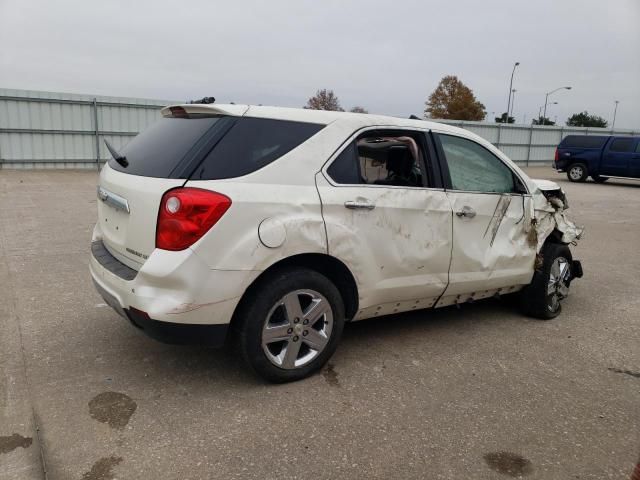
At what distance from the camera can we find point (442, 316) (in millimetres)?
4676

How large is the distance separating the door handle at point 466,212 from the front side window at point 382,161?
373mm

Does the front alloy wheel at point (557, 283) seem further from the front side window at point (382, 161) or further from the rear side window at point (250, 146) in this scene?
the rear side window at point (250, 146)

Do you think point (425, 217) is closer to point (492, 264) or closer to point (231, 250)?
point (492, 264)

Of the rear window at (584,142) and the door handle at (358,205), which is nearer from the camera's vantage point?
the door handle at (358,205)

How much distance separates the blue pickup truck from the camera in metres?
18.6

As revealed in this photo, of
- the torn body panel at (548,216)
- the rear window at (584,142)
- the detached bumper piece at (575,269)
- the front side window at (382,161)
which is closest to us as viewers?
the front side window at (382,161)

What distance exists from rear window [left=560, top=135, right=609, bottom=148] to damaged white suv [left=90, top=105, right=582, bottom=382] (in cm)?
1792

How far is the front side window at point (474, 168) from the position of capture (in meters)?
3.98

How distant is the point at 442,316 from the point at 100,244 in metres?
2.87

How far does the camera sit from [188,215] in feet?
9.16

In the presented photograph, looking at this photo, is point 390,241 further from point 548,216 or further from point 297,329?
point 548,216

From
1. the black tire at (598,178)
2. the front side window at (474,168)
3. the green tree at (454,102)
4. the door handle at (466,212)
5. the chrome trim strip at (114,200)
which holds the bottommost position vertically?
the black tire at (598,178)

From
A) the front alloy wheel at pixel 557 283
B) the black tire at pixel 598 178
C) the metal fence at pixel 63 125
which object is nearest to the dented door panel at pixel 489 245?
the front alloy wheel at pixel 557 283

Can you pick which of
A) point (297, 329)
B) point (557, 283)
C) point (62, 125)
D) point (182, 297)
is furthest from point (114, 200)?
point (62, 125)
